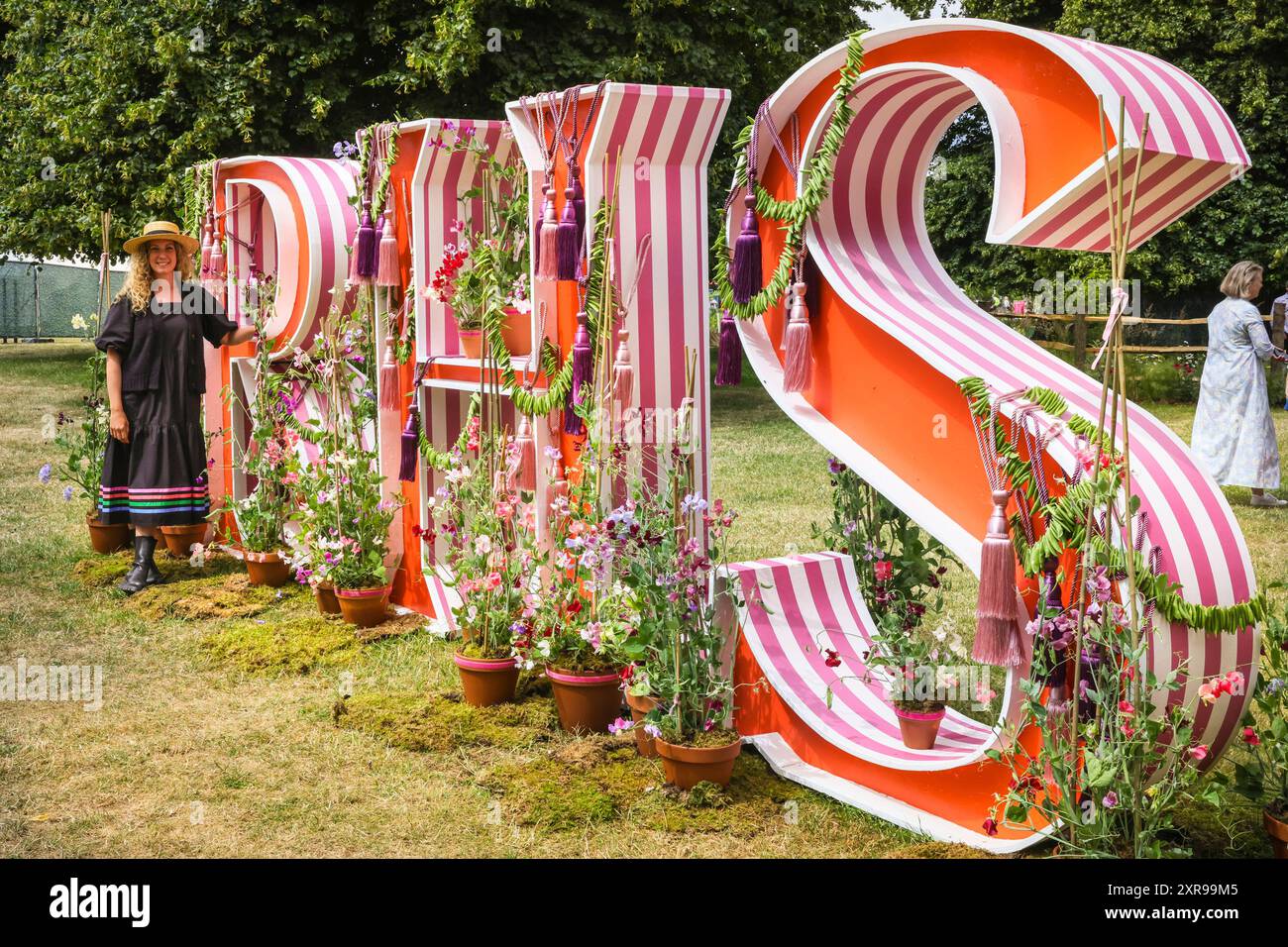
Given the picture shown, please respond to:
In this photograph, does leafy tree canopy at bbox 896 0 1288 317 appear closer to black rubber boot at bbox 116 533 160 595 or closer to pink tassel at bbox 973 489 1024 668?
black rubber boot at bbox 116 533 160 595

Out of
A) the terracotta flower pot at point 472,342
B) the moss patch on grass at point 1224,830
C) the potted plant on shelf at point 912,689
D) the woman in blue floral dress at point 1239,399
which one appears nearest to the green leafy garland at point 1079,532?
the moss patch on grass at point 1224,830

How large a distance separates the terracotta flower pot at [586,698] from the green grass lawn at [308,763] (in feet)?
0.37

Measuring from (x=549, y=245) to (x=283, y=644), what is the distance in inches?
101

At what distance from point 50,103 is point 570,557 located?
1400 centimetres

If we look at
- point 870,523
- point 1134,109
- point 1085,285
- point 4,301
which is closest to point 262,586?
point 870,523

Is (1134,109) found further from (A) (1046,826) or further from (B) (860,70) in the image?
(A) (1046,826)

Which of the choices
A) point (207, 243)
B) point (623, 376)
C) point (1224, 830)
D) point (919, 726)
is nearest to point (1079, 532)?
point (919, 726)

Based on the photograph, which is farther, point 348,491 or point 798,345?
point 348,491

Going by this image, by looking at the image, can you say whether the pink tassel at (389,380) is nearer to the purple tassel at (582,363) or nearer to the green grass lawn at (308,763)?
the green grass lawn at (308,763)

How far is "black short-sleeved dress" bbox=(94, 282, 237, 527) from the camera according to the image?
7.89 m

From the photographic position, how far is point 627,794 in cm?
470

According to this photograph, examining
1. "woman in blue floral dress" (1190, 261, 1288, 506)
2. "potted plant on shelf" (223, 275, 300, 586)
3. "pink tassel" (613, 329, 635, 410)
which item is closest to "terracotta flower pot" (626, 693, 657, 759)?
"pink tassel" (613, 329, 635, 410)

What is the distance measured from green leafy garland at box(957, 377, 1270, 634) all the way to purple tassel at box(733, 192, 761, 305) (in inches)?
45.0

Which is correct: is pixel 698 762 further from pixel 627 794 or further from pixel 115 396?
pixel 115 396
